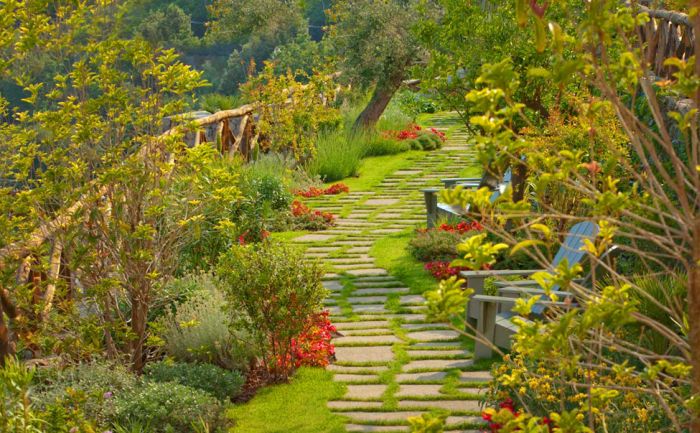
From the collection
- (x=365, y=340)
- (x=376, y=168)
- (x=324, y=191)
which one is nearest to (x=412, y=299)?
(x=365, y=340)

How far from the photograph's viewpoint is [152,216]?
22.2 ft

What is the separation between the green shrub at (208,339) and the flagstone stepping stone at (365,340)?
955 mm

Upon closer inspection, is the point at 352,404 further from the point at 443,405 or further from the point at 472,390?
the point at 472,390

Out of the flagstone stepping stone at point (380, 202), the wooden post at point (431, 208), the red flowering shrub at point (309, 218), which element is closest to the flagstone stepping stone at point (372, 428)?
the wooden post at point (431, 208)

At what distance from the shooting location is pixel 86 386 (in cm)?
596

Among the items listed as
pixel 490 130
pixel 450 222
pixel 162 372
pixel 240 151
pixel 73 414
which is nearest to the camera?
pixel 490 130

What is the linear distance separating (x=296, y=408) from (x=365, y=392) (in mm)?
527

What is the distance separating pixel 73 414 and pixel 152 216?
6.35 ft

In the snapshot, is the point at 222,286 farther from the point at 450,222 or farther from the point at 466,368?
the point at 450,222

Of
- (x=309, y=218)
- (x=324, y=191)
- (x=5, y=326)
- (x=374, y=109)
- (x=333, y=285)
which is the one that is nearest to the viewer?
(x=5, y=326)

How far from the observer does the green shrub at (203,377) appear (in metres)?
6.37

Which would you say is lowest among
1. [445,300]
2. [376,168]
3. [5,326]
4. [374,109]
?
[376,168]

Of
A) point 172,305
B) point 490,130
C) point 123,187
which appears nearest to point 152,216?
point 123,187

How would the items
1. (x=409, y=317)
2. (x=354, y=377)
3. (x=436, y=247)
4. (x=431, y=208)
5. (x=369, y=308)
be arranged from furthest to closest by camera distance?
(x=431, y=208)
(x=436, y=247)
(x=369, y=308)
(x=409, y=317)
(x=354, y=377)
